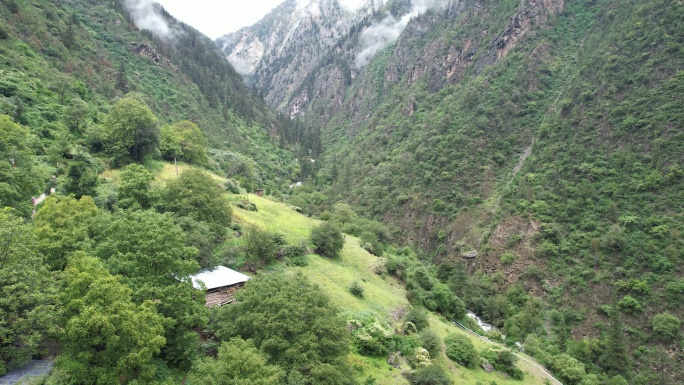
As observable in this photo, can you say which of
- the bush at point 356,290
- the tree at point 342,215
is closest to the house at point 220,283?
the bush at point 356,290

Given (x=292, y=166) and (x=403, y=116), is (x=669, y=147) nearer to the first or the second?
(x=403, y=116)

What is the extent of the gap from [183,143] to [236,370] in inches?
2100

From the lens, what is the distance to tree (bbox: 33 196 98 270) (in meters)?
22.0

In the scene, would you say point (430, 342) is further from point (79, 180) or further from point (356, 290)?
point (79, 180)

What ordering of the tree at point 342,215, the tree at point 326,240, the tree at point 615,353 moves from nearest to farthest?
the tree at point 326,240
the tree at point 615,353
the tree at point 342,215

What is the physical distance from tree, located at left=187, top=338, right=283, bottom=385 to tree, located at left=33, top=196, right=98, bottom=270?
10411 millimetres

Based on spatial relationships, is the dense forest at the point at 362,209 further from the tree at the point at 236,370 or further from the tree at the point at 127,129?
the tree at the point at 127,129

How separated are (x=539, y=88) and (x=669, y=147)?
45.9 metres

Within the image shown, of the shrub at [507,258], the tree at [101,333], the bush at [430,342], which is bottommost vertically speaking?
the tree at [101,333]

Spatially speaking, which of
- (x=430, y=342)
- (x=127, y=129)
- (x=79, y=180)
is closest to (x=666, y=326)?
(x=430, y=342)

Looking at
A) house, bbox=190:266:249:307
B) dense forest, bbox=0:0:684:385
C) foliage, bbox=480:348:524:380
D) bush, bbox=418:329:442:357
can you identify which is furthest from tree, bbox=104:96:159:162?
foliage, bbox=480:348:524:380

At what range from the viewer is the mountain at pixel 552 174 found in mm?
63625

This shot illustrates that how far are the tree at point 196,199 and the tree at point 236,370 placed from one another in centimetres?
1684

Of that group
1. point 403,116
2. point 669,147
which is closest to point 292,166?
point 403,116
